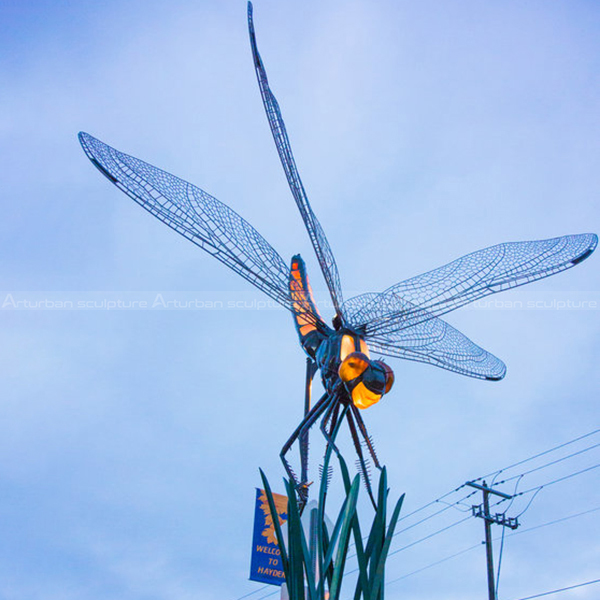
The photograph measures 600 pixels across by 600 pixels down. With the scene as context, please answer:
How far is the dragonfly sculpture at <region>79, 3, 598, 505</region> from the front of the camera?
12.1 meters

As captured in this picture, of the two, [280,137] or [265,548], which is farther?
[265,548]

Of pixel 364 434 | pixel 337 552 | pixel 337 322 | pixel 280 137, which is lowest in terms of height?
pixel 337 552

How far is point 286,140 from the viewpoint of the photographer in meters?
12.9

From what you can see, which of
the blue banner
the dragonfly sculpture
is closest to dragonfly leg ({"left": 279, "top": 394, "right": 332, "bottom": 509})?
the dragonfly sculpture

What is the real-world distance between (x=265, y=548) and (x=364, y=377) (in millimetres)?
7230

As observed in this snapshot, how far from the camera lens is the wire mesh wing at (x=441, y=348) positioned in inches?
555

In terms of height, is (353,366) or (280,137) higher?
(280,137)

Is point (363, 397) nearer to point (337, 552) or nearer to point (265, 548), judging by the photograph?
point (337, 552)

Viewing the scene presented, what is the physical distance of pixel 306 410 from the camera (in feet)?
44.6

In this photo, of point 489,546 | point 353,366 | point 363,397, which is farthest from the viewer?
point 489,546

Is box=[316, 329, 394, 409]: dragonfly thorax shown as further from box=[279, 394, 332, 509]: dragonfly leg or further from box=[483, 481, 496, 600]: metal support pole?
box=[483, 481, 496, 600]: metal support pole

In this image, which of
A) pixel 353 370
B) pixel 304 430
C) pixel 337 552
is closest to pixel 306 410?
pixel 304 430

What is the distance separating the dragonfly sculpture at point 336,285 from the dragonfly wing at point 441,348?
28 millimetres

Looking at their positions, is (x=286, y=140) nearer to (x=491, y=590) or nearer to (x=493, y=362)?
(x=493, y=362)
